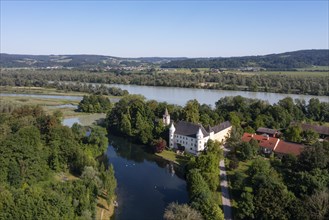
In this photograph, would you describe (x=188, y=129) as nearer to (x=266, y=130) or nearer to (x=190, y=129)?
(x=190, y=129)

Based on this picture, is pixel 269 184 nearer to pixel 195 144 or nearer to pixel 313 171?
pixel 313 171

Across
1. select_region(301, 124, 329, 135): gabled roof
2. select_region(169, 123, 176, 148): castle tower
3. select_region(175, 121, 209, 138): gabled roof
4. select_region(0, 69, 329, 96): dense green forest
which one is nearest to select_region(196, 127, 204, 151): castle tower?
select_region(175, 121, 209, 138): gabled roof

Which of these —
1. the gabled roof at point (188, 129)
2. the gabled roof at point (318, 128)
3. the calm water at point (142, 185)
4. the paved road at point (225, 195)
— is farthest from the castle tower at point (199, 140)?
the gabled roof at point (318, 128)

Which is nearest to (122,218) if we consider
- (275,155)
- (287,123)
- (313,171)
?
(313,171)

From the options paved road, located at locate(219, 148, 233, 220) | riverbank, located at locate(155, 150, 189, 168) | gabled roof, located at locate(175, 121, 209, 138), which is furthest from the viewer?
gabled roof, located at locate(175, 121, 209, 138)

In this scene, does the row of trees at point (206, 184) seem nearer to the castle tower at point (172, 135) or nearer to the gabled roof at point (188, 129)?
the gabled roof at point (188, 129)

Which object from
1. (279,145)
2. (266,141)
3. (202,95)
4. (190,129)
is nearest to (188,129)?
(190,129)

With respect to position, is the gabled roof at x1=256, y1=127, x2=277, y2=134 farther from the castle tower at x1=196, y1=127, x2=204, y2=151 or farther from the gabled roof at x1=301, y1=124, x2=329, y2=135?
the castle tower at x1=196, y1=127, x2=204, y2=151
